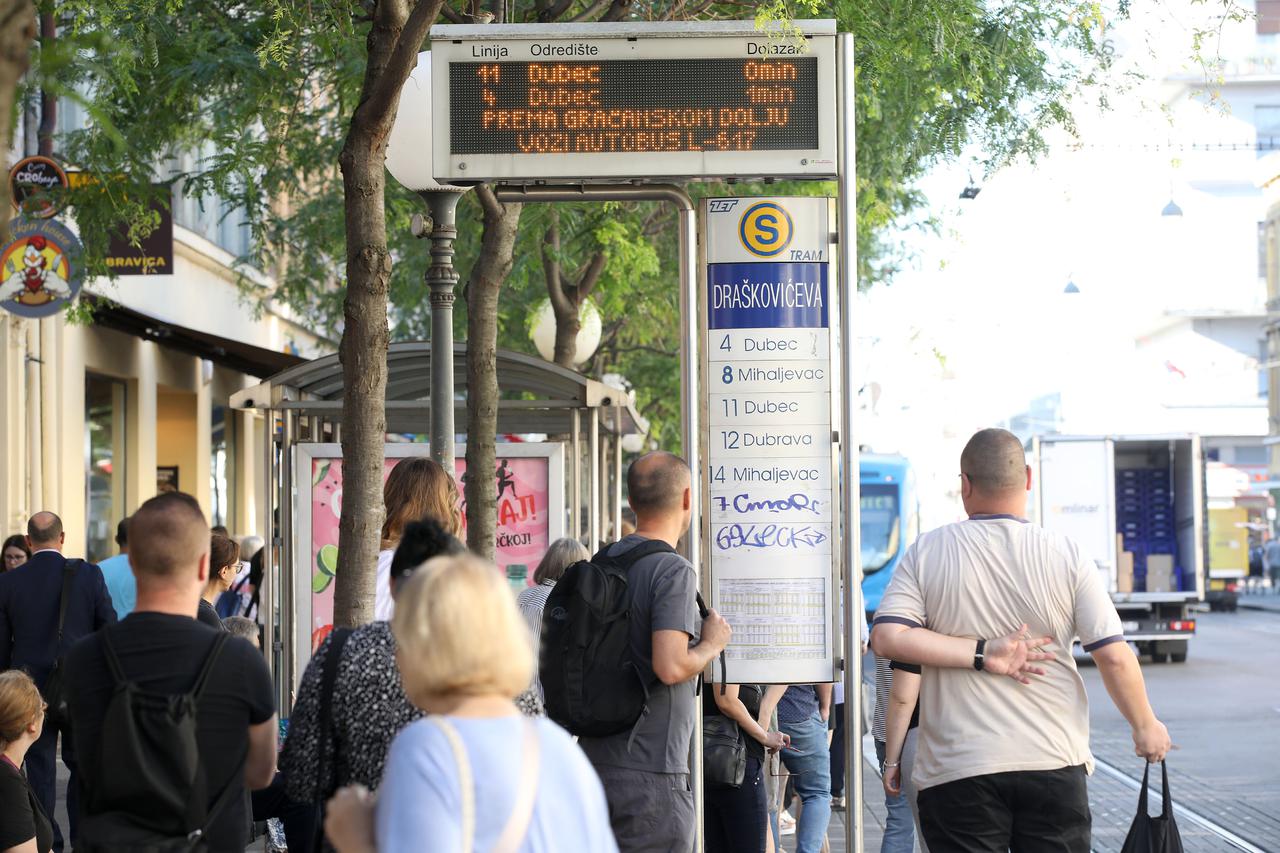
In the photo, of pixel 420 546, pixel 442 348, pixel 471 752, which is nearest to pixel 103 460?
pixel 442 348

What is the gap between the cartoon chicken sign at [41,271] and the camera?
14.4 metres

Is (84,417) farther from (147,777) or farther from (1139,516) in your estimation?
(147,777)

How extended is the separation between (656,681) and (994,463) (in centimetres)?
127

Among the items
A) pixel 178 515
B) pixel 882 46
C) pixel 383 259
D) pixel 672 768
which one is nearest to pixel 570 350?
pixel 882 46

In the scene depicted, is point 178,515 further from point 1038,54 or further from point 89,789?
point 1038,54

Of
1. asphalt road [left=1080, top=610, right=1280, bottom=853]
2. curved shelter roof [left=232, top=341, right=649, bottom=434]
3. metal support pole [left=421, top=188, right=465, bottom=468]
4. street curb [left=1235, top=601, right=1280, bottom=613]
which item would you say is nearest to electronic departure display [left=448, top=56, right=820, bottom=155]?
metal support pole [left=421, top=188, right=465, bottom=468]

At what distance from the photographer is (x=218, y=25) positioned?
13.8 metres

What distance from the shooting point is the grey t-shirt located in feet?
18.4

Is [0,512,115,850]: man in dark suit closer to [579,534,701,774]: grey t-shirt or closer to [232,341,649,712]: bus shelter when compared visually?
[232,341,649,712]: bus shelter

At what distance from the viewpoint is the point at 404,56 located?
7.40 metres

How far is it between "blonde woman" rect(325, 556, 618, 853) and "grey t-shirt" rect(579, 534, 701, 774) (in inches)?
97.6

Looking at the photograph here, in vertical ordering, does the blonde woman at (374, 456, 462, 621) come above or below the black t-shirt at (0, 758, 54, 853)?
above

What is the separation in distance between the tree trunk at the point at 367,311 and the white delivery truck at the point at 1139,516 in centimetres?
1842

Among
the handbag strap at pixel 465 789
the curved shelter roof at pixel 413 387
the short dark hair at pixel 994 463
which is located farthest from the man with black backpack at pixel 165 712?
the curved shelter roof at pixel 413 387
